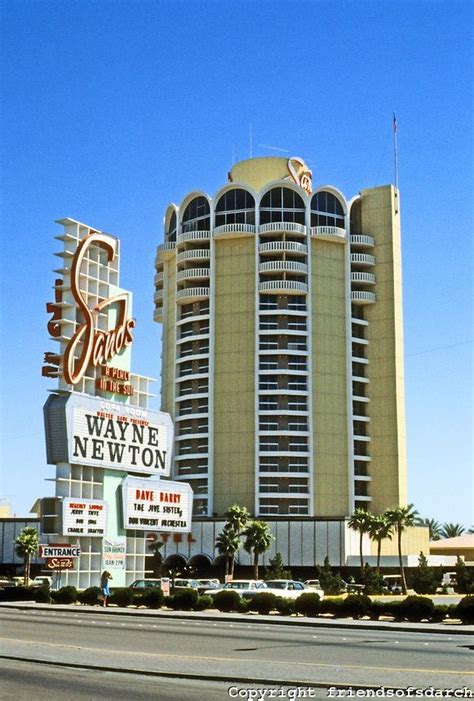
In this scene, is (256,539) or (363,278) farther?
(363,278)

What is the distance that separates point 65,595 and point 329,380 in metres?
79.3

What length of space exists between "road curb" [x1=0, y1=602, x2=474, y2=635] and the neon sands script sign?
15394 mm

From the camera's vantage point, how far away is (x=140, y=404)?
67.3 metres

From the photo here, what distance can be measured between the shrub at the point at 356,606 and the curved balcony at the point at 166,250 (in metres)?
99.2

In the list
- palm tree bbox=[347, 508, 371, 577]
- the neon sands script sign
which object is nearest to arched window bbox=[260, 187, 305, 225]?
palm tree bbox=[347, 508, 371, 577]

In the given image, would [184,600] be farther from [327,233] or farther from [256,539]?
[327,233]

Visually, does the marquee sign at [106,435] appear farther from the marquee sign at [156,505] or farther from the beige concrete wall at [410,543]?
the beige concrete wall at [410,543]

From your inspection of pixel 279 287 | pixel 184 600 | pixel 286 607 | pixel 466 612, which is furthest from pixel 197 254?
pixel 466 612

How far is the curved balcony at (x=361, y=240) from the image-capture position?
134 meters

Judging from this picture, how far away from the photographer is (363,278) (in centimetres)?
13388

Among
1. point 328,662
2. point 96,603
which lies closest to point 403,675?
point 328,662

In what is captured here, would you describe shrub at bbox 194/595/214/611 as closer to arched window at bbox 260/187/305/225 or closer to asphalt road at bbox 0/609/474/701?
asphalt road at bbox 0/609/474/701

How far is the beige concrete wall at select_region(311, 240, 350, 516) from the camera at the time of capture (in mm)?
123938

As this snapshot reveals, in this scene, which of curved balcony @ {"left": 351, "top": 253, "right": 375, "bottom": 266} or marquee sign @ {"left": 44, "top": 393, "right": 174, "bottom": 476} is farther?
curved balcony @ {"left": 351, "top": 253, "right": 375, "bottom": 266}
